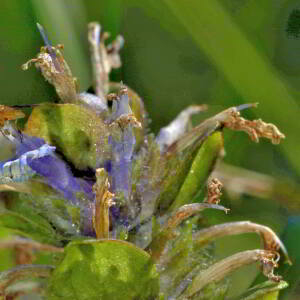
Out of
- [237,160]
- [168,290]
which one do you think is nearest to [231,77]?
[237,160]

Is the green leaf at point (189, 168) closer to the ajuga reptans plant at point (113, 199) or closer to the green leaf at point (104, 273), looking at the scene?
the ajuga reptans plant at point (113, 199)

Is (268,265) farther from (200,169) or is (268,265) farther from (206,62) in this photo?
(206,62)

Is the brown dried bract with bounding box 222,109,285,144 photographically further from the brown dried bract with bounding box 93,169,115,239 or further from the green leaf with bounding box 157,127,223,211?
the brown dried bract with bounding box 93,169,115,239

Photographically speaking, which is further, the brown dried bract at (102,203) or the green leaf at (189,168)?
the green leaf at (189,168)

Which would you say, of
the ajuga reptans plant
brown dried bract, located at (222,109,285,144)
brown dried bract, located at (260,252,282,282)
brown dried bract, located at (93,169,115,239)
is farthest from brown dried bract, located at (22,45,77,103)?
brown dried bract, located at (260,252,282,282)

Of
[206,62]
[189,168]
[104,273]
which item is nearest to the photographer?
[104,273]

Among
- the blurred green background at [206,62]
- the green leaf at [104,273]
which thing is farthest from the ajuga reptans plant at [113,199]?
the blurred green background at [206,62]

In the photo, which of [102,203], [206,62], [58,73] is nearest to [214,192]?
[102,203]
